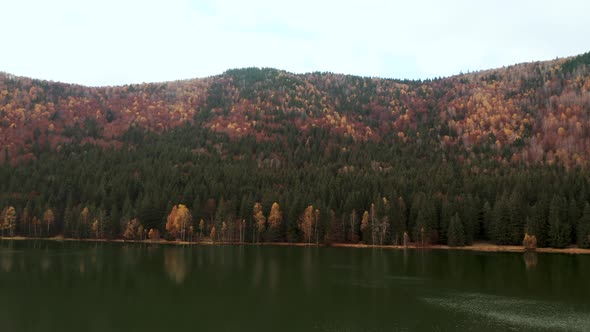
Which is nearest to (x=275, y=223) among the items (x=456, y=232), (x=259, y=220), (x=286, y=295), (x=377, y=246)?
(x=259, y=220)

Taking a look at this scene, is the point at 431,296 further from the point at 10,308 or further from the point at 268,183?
the point at 268,183

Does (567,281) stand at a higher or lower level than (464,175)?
lower

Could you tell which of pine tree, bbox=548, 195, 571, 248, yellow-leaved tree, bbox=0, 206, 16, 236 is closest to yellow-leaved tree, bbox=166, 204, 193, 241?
yellow-leaved tree, bbox=0, 206, 16, 236

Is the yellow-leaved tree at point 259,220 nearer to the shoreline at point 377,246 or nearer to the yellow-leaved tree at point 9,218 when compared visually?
the shoreline at point 377,246

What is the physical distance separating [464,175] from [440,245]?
55.4 meters

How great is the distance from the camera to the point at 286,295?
201 feet

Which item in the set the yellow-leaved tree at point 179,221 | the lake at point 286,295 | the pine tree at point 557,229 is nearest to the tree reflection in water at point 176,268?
the lake at point 286,295

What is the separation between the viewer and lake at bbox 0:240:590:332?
47125 mm

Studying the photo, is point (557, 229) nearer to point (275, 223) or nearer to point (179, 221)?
point (275, 223)

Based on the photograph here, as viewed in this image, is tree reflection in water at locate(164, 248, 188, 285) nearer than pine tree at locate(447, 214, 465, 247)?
Yes

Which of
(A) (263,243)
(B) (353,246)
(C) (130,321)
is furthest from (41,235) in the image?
(C) (130,321)

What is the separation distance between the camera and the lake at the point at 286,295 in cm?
4712

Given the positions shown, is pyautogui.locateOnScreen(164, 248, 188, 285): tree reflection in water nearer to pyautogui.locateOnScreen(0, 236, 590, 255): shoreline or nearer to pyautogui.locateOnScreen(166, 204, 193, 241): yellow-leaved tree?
pyautogui.locateOnScreen(0, 236, 590, 255): shoreline

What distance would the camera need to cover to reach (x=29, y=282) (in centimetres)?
6825
